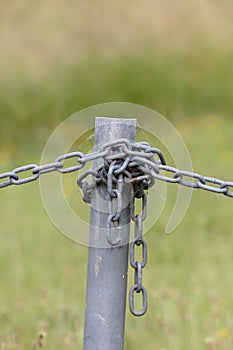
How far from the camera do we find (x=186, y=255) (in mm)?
4227

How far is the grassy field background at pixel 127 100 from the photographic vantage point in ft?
9.85

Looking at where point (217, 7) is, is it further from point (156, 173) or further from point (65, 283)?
point (156, 173)

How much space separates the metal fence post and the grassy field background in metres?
1.14

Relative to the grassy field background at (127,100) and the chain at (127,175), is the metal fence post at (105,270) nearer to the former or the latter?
the chain at (127,175)

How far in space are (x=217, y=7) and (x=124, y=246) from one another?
31.2ft

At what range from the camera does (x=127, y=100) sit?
8961 millimetres

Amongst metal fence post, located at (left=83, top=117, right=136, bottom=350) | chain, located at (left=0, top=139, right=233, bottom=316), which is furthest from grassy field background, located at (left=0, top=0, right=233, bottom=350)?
chain, located at (left=0, top=139, right=233, bottom=316)

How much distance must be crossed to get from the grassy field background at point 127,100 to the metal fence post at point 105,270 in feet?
A: 3.74

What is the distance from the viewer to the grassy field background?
3.00 metres

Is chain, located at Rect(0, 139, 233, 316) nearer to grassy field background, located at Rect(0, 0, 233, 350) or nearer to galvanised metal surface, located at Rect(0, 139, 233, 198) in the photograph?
galvanised metal surface, located at Rect(0, 139, 233, 198)

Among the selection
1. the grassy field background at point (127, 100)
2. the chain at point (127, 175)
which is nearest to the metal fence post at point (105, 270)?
the chain at point (127, 175)

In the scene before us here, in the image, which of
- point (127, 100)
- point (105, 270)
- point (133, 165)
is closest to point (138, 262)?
point (105, 270)

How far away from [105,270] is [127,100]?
761 centimetres

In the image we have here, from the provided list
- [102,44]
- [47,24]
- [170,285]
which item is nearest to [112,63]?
[102,44]
